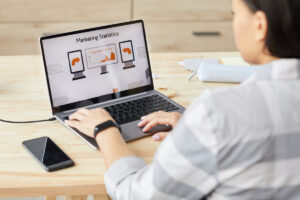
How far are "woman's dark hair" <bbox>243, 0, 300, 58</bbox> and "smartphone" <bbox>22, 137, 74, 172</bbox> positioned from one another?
543 mm

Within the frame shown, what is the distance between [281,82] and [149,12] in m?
2.31

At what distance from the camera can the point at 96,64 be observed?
4.75 feet

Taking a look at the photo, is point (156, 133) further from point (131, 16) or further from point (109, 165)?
point (131, 16)

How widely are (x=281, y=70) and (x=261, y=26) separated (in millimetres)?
87

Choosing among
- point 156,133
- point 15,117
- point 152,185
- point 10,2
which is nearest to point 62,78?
point 15,117

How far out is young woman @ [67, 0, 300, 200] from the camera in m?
0.80

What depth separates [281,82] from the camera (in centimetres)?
84

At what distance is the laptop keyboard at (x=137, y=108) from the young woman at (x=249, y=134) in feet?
1.51

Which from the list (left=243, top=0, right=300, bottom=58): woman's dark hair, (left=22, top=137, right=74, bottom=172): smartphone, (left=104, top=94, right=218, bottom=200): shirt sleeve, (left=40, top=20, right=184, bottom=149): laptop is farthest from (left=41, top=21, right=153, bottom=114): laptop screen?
(left=243, top=0, right=300, bottom=58): woman's dark hair

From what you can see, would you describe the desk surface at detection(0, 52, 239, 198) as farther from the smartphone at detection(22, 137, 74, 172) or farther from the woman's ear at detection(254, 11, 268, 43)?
the woman's ear at detection(254, 11, 268, 43)

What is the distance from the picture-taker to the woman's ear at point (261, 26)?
0.86m

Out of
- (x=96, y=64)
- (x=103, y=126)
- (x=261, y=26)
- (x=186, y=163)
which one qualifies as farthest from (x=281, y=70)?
(x=96, y=64)

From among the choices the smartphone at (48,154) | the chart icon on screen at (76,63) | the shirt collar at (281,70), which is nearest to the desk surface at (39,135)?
the smartphone at (48,154)

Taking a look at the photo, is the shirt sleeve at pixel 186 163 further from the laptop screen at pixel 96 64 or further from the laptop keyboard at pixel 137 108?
the laptop screen at pixel 96 64
